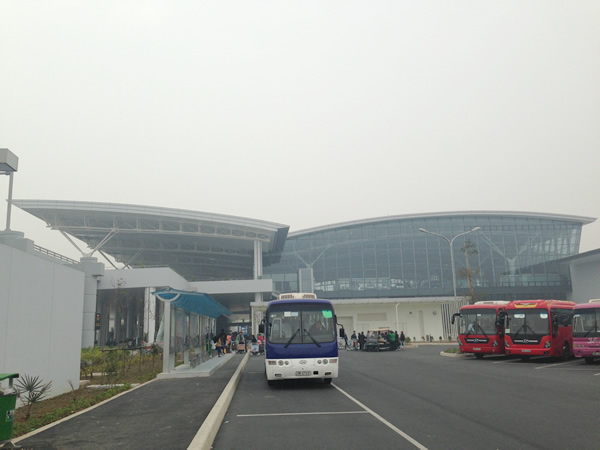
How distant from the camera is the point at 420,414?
9.89m

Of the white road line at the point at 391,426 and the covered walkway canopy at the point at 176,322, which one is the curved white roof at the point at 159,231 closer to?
the covered walkway canopy at the point at 176,322

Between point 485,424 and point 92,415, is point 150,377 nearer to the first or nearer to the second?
point 92,415

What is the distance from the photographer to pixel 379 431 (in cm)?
830

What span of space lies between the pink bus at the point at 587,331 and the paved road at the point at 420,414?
5.57 meters

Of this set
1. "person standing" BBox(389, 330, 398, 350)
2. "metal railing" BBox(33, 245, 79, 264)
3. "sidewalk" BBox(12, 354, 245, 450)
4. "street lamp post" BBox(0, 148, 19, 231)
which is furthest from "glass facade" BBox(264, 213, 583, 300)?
"sidewalk" BBox(12, 354, 245, 450)

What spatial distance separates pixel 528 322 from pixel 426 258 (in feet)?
134

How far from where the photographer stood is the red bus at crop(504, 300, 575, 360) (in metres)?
23.8

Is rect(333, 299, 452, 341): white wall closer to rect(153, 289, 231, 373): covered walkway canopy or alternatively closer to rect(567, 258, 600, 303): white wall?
rect(567, 258, 600, 303): white wall

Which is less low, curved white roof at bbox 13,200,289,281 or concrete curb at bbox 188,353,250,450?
curved white roof at bbox 13,200,289,281

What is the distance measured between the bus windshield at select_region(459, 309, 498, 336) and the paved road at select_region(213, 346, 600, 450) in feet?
33.0

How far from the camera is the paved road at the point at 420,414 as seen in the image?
7602 mm

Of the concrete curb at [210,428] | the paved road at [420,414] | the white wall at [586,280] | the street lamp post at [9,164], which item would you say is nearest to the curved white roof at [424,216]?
the white wall at [586,280]

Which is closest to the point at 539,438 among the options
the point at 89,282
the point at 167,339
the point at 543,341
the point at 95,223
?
the point at 167,339

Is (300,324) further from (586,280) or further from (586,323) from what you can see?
(586,280)
